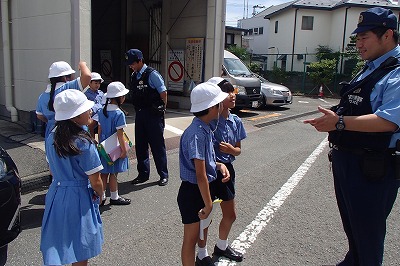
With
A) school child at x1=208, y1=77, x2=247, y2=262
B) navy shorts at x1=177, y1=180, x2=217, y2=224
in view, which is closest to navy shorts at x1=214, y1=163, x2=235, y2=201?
school child at x1=208, y1=77, x2=247, y2=262

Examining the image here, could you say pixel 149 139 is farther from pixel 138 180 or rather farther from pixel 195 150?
pixel 195 150

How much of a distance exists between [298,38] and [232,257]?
29804mm

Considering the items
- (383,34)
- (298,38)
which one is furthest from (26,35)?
(298,38)

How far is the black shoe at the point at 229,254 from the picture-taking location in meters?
3.28

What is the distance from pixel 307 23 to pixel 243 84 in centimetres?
2111

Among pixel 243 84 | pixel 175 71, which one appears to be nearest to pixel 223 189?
pixel 243 84

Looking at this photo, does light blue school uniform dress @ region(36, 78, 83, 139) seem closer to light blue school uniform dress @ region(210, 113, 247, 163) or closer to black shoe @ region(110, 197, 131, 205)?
black shoe @ region(110, 197, 131, 205)

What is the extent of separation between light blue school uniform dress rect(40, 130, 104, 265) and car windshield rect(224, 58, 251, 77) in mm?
10680

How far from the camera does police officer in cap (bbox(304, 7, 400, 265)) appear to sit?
2.30 meters

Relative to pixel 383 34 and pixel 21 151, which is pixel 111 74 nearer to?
pixel 21 151

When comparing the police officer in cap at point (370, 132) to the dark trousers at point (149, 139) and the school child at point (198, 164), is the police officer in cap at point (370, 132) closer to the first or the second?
the school child at point (198, 164)

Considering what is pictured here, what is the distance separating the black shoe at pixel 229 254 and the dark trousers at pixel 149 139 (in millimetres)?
2279

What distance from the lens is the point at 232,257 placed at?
3.28 meters

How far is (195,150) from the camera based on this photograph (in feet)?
8.42
